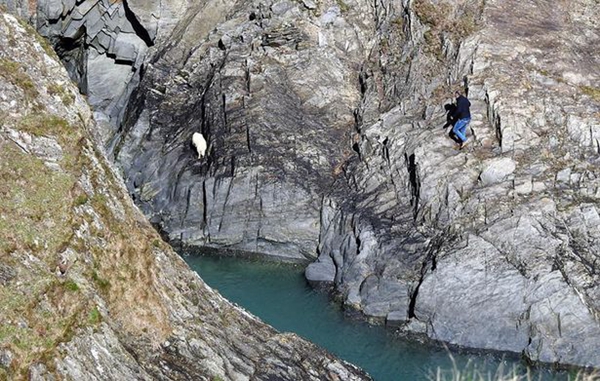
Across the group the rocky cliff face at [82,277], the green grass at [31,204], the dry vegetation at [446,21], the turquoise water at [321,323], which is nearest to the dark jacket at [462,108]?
the dry vegetation at [446,21]

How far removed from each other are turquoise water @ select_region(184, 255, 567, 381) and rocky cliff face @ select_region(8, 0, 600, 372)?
941 mm

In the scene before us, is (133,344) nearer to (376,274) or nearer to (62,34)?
(376,274)

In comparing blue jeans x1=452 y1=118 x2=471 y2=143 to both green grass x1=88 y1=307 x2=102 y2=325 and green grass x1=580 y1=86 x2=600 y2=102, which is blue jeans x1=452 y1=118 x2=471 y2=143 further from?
green grass x1=88 y1=307 x2=102 y2=325

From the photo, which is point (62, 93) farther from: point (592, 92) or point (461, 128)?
point (592, 92)

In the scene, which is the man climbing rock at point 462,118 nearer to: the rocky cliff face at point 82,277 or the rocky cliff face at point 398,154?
the rocky cliff face at point 398,154

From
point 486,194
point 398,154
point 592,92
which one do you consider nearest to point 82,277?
point 486,194

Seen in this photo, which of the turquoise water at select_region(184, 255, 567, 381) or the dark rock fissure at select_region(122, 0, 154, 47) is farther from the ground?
the dark rock fissure at select_region(122, 0, 154, 47)

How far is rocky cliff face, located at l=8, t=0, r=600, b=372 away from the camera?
1254 inches

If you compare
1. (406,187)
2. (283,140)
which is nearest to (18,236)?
(406,187)

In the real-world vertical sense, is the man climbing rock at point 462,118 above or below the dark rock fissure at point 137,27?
below

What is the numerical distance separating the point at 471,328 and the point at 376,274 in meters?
4.70

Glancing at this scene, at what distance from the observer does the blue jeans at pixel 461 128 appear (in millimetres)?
35812

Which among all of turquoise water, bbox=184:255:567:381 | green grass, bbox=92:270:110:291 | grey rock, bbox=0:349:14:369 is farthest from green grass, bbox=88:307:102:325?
turquoise water, bbox=184:255:567:381

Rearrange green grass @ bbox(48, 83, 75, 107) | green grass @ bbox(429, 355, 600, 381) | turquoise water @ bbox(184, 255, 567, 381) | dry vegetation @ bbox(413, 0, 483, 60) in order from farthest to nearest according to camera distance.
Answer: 1. dry vegetation @ bbox(413, 0, 483, 60)
2. turquoise water @ bbox(184, 255, 567, 381)
3. green grass @ bbox(48, 83, 75, 107)
4. green grass @ bbox(429, 355, 600, 381)
